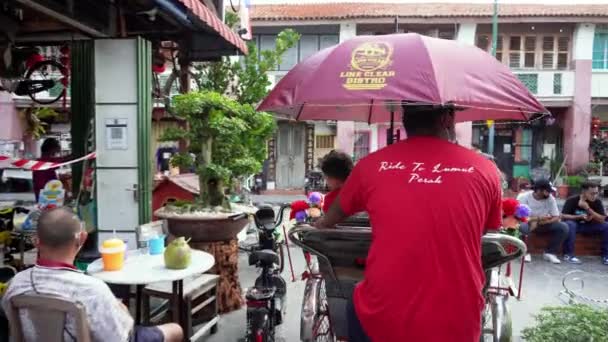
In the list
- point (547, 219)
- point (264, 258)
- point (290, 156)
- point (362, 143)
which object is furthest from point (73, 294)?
point (362, 143)

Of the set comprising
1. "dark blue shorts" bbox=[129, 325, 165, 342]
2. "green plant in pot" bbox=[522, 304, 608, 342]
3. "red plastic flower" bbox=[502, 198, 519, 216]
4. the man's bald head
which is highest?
the man's bald head

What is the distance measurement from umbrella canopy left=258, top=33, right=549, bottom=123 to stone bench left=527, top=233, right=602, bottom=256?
590cm

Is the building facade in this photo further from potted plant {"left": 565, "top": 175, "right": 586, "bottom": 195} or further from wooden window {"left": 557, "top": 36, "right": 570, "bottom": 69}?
potted plant {"left": 565, "top": 175, "right": 586, "bottom": 195}

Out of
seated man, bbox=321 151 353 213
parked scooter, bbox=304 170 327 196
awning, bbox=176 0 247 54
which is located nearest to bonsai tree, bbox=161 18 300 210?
awning, bbox=176 0 247 54

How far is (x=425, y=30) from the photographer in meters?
19.0

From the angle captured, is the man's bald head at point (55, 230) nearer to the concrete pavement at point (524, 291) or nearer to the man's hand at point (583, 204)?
the concrete pavement at point (524, 291)

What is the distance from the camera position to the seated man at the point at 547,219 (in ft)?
24.5

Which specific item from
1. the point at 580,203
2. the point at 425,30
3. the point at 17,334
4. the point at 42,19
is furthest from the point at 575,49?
the point at 17,334

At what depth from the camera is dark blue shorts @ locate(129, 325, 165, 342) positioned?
8.96 ft

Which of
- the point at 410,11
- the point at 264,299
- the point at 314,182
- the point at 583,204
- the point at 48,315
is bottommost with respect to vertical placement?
the point at 314,182

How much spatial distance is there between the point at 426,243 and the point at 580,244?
7.26 metres

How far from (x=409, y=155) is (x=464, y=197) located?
28cm

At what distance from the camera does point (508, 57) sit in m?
19.0

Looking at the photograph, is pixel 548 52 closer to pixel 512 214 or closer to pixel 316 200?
pixel 512 214
